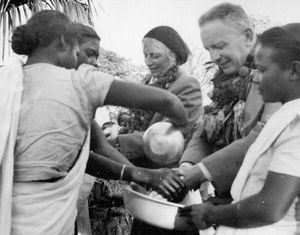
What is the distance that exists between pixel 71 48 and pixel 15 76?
26cm

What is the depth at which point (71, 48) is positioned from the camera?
6.01 ft

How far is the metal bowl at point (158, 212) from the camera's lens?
1818mm

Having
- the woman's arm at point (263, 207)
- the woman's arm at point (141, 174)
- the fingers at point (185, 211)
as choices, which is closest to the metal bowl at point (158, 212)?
the fingers at point (185, 211)

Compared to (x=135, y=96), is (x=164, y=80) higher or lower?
lower

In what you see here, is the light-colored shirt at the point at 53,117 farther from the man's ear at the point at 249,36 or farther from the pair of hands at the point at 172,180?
the man's ear at the point at 249,36

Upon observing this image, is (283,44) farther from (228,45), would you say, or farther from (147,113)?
(147,113)

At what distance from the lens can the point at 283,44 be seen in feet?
5.14

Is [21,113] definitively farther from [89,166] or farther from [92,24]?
[92,24]

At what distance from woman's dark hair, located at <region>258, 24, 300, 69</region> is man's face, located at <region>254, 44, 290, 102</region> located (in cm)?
2

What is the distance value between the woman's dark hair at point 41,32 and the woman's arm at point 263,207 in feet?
2.90

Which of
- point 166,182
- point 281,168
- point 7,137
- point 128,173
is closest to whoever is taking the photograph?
point 281,168

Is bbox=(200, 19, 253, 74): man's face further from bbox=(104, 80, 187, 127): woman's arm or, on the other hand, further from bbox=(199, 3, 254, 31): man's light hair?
bbox=(104, 80, 187, 127): woman's arm

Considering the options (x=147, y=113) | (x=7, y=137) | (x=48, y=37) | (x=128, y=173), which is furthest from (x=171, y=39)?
(x=7, y=137)

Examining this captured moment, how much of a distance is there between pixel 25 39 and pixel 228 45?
952mm
